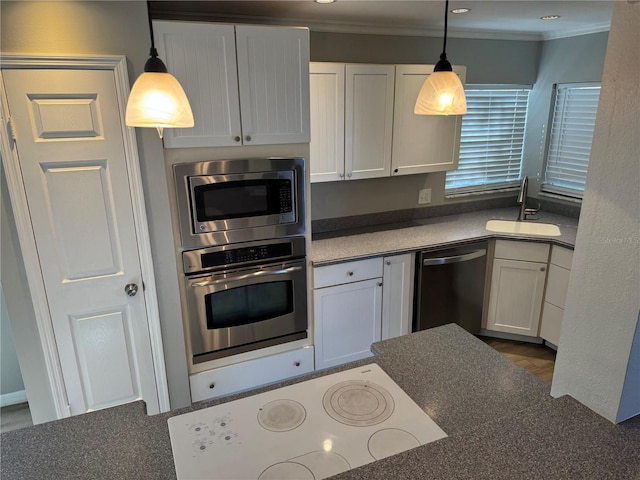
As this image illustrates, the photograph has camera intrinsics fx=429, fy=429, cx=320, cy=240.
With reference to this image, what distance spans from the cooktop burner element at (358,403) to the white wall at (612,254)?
0.50 m

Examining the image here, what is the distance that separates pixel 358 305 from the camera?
2.89 metres

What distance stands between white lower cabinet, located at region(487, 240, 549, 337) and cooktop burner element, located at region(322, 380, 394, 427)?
89.3 inches

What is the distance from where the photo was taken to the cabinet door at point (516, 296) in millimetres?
3184

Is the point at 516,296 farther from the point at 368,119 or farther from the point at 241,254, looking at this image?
the point at 241,254

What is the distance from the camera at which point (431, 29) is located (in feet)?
10.5

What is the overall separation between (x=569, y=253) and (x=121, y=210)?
112 inches

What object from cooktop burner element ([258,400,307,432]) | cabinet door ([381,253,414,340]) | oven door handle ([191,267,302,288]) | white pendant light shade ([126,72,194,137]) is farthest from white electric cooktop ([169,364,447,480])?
cabinet door ([381,253,414,340])

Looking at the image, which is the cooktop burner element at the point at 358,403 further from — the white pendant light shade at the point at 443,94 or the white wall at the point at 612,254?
the white pendant light shade at the point at 443,94

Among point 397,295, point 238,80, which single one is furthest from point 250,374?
point 238,80

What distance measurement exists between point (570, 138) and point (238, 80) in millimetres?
2854

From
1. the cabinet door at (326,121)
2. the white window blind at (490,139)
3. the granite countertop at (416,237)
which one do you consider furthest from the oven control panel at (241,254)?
the white window blind at (490,139)

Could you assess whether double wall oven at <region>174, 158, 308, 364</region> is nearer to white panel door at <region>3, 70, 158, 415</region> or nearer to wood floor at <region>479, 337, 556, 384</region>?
white panel door at <region>3, 70, 158, 415</region>

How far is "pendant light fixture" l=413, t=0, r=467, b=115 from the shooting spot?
200 centimetres

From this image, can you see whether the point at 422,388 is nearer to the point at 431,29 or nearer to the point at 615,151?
the point at 615,151
